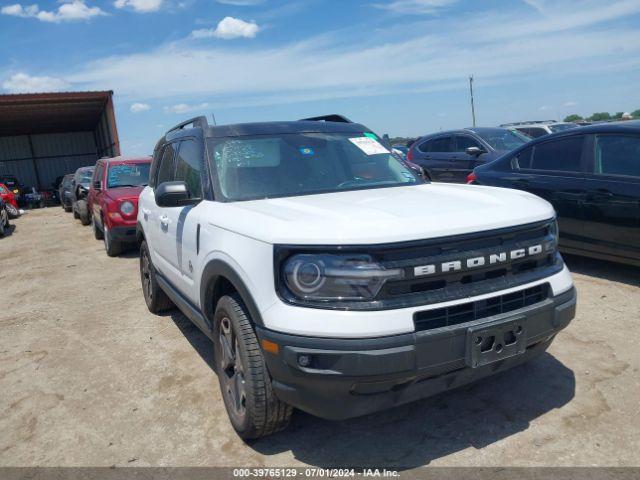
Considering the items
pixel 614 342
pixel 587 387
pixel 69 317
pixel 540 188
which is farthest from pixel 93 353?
pixel 540 188

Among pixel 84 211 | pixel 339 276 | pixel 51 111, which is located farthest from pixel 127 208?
pixel 51 111

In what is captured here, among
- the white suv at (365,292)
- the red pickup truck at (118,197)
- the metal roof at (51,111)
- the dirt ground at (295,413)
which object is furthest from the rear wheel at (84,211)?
the white suv at (365,292)

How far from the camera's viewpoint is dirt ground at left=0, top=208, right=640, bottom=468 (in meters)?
2.81

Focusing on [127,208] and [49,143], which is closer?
[127,208]

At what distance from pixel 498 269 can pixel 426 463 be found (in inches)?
41.6

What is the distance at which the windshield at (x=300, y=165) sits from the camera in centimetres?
351

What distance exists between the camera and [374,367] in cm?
233

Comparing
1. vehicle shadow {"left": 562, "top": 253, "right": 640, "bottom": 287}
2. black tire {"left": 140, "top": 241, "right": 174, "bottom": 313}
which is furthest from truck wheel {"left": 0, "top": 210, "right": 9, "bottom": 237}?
vehicle shadow {"left": 562, "top": 253, "right": 640, "bottom": 287}

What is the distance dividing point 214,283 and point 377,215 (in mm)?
1149

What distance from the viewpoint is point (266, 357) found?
8.41ft

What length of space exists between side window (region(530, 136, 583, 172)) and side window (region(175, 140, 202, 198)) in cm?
408

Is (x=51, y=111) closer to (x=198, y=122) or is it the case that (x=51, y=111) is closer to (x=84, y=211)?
(x=84, y=211)

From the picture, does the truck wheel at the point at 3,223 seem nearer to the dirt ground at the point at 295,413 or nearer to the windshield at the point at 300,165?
the dirt ground at the point at 295,413

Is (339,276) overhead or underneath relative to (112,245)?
overhead
